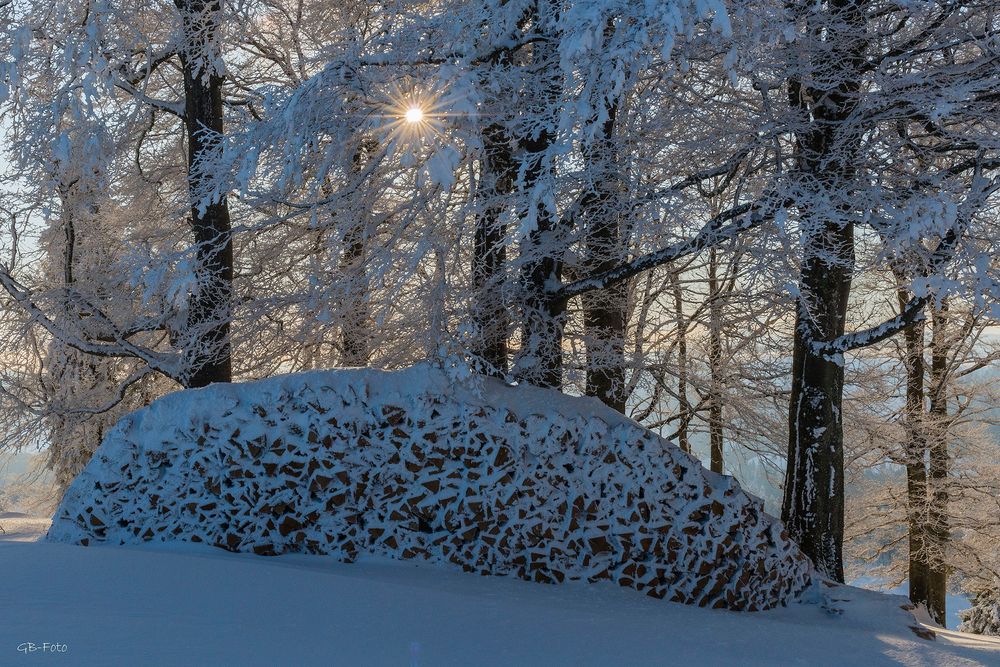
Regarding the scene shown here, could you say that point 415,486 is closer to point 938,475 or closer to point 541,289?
point 541,289

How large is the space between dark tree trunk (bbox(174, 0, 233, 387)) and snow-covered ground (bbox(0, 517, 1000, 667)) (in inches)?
133

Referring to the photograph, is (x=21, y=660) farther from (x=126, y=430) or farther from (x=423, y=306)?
(x=423, y=306)

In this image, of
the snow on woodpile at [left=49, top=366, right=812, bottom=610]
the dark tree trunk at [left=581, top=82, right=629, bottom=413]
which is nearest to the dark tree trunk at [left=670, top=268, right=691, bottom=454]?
the dark tree trunk at [left=581, top=82, right=629, bottom=413]

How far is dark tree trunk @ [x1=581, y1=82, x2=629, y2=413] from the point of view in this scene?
684cm

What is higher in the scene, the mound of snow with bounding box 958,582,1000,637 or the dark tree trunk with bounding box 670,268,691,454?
the dark tree trunk with bounding box 670,268,691,454

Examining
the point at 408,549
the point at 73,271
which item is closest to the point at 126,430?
the point at 408,549

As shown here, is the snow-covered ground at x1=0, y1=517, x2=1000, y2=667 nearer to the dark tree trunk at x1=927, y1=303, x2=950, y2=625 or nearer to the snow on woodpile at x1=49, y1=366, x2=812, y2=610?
the snow on woodpile at x1=49, y1=366, x2=812, y2=610

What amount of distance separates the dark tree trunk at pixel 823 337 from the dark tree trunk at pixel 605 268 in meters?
1.82

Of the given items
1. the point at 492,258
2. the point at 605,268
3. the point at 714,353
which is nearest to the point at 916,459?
the point at 714,353

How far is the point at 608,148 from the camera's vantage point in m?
6.70

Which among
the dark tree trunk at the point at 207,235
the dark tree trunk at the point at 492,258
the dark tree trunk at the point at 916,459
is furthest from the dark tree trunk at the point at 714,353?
the dark tree trunk at the point at 207,235

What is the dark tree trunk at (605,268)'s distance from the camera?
684 centimetres

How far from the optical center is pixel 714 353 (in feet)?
42.0

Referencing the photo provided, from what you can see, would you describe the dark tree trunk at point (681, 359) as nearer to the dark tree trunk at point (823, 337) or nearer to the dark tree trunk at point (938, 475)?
the dark tree trunk at point (823, 337)
